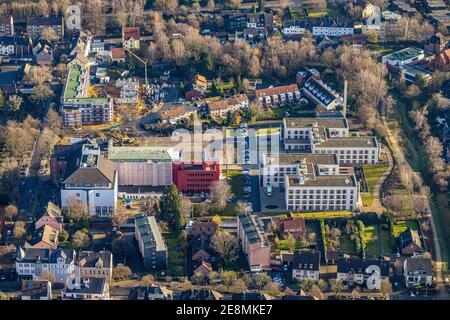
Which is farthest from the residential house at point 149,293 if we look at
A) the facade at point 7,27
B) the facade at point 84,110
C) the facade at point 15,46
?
the facade at point 7,27

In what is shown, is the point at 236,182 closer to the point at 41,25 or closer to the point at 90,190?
the point at 90,190

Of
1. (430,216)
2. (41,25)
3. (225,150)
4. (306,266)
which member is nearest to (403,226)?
(430,216)

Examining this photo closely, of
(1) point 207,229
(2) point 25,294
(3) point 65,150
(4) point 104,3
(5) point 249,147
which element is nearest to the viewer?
(2) point 25,294


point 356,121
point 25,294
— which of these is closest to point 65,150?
point 25,294

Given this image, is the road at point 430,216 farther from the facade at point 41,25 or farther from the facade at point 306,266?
the facade at point 41,25

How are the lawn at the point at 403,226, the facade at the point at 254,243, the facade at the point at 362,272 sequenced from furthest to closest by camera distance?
1. the lawn at the point at 403,226
2. the facade at the point at 254,243
3. the facade at the point at 362,272

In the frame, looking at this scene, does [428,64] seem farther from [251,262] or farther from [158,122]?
[251,262]

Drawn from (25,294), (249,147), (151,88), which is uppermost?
Answer: (151,88)
